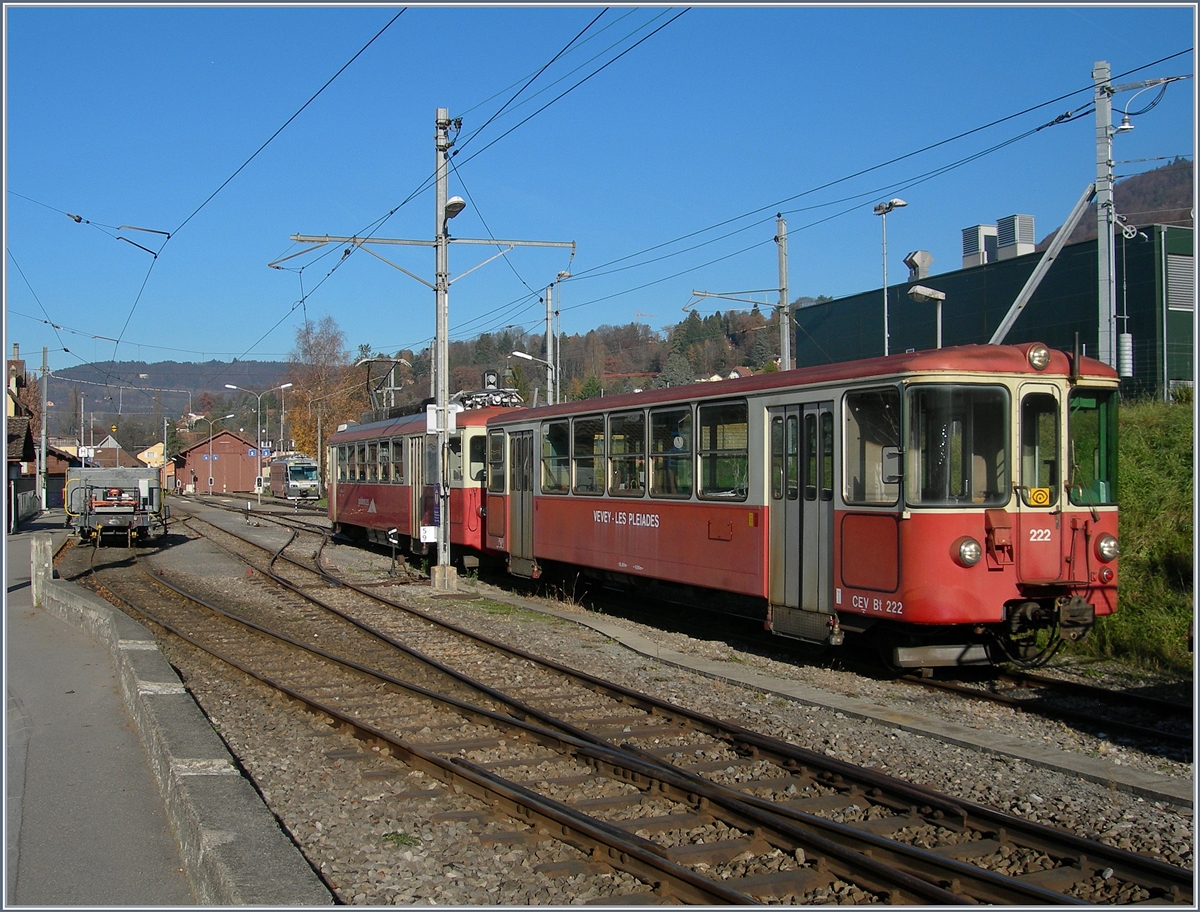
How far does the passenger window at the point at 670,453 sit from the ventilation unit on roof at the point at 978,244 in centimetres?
2960

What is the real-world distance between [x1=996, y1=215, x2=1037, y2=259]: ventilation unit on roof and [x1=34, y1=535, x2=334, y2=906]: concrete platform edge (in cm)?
3234

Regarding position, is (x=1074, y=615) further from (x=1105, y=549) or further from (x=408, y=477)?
(x=408, y=477)

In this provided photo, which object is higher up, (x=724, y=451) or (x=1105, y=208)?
(x=1105, y=208)

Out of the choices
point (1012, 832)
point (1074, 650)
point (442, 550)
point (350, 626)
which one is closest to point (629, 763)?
point (1012, 832)

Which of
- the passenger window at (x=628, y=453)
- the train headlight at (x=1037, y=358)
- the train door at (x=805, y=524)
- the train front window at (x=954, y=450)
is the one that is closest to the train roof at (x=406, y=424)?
the passenger window at (x=628, y=453)

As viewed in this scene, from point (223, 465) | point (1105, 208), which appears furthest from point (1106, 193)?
point (223, 465)

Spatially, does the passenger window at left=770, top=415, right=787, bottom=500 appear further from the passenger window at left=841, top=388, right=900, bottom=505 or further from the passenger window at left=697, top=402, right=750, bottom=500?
the passenger window at left=841, top=388, right=900, bottom=505

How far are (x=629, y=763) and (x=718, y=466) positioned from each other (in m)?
5.17

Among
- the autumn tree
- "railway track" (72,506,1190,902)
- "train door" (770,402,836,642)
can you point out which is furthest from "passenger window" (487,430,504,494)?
the autumn tree

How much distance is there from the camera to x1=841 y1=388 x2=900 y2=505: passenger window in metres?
8.93

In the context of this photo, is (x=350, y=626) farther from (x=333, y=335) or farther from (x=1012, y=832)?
(x=333, y=335)

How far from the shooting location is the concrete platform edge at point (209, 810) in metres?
4.27

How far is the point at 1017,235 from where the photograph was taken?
34625 millimetres

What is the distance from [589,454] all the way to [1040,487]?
643 centimetres
